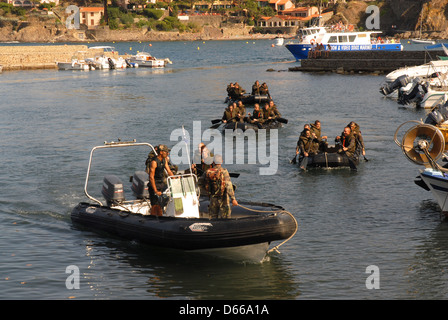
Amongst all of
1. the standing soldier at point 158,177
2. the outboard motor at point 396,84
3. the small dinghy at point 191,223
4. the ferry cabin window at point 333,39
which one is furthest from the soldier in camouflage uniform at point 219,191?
the ferry cabin window at point 333,39

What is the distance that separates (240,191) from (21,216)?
748cm

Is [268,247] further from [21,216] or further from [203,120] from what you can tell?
[203,120]

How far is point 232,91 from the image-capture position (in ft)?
153

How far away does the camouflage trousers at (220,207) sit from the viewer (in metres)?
16.0

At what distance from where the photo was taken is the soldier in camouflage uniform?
1588cm

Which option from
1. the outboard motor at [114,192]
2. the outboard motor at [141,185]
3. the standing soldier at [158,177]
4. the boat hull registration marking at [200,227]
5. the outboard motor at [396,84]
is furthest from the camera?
the outboard motor at [396,84]

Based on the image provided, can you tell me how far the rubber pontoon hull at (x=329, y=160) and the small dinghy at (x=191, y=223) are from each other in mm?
9302

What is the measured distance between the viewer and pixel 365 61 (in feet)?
248

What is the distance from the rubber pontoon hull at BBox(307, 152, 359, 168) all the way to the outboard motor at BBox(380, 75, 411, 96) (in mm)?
25066

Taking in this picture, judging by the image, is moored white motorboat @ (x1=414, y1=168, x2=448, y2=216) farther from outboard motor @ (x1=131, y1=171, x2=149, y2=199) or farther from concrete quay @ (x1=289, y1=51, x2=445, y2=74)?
concrete quay @ (x1=289, y1=51, x2=445, y2=74)

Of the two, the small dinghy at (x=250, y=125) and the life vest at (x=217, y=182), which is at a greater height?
the life vest at (x=217, y=182)

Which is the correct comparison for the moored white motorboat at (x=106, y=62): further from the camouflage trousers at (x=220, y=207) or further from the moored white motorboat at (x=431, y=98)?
the camouflage trousers at (x=220, y=207)

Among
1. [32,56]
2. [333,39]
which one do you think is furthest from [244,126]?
[32,56]

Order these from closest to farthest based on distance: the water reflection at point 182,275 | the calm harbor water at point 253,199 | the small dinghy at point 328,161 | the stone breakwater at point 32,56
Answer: the water reflection at point 182,275 → the calm harbor water at point 253,199 → the small dinghy at point 328,161 → the stone breakwater at point 32,56
